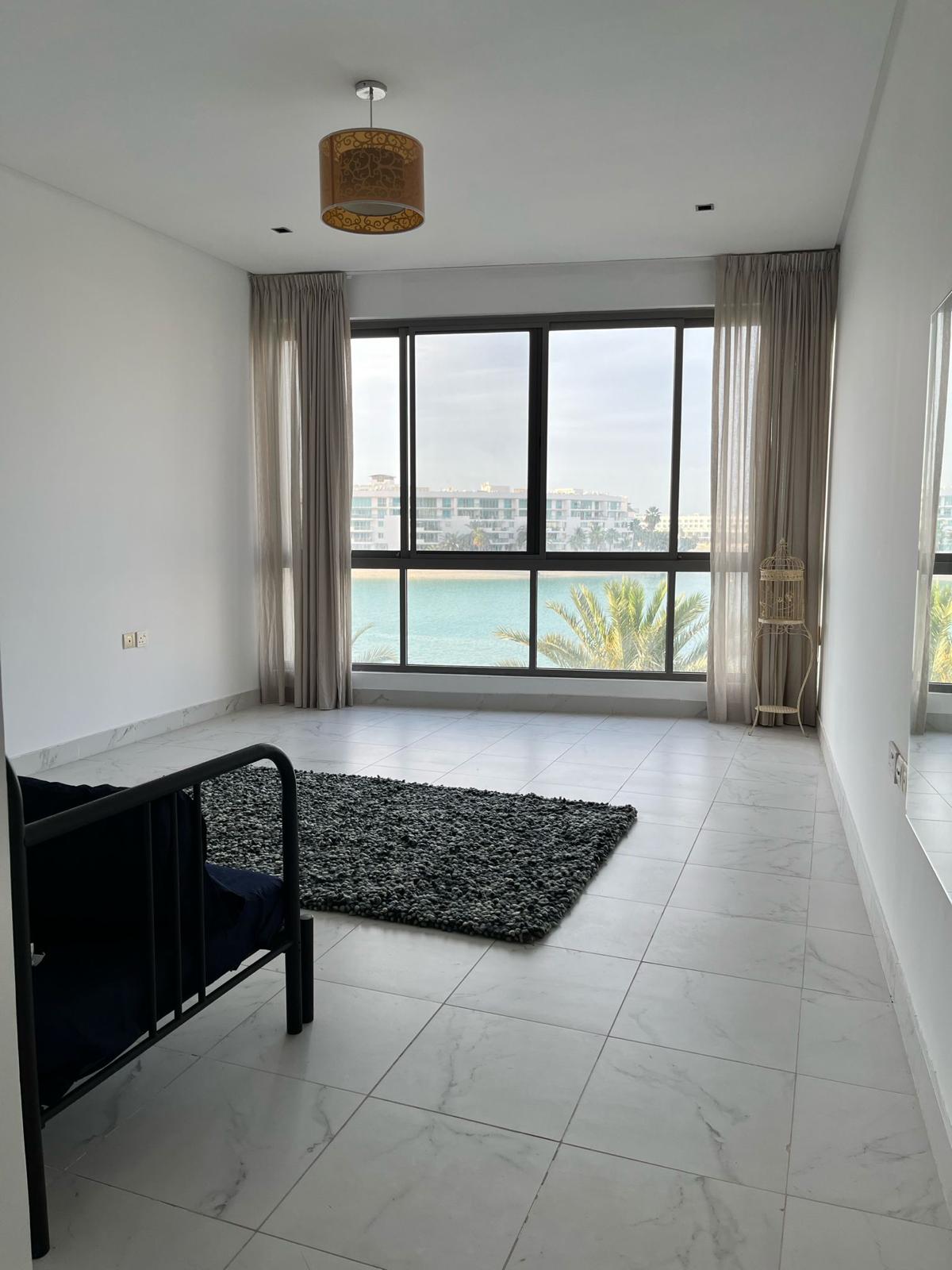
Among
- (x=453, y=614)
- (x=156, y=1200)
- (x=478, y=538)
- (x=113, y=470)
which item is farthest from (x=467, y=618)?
(x=156, y=1200)

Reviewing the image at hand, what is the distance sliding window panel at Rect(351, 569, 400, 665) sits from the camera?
6.92 metres

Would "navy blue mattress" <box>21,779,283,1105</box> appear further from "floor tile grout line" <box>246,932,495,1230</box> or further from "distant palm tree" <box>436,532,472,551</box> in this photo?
"distant palm tree" <box>436,532,472,551</box>

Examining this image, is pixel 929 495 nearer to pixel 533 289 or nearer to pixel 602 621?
pixel 602 621

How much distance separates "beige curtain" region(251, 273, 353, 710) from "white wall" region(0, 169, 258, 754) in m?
0.14

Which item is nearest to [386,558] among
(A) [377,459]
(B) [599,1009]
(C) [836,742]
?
(A) [377,459]

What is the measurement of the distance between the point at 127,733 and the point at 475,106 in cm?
366

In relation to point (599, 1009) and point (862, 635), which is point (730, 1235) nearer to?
point (599, 1009)

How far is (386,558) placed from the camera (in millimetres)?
6848

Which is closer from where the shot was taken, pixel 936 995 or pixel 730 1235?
pixel 730 1235

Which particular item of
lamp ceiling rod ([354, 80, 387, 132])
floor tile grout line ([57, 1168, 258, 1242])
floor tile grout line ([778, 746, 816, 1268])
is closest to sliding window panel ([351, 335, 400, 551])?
lamp ceiling rod ([354, 80, 387, 132])

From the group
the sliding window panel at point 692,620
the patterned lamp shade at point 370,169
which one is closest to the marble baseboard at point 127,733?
the patterned lamp shade at point 370,169

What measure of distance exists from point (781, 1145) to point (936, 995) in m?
0.45

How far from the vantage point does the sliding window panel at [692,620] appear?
6.43 m

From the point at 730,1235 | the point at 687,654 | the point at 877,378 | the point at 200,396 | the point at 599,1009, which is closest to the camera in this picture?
the point at 730,1235
